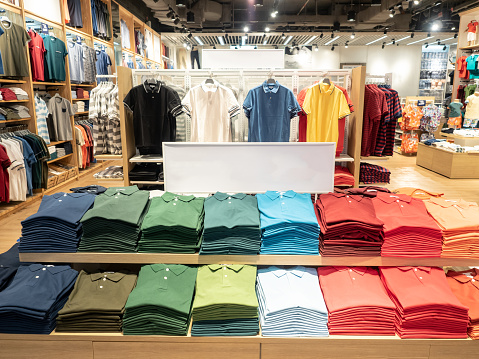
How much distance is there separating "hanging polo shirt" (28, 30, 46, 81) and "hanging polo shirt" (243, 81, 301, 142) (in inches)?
160

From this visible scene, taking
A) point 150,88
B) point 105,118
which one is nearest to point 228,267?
point 150,88

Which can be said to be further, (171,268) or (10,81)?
(10,81)

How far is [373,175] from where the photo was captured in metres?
4.22

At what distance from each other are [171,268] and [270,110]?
2295 mm

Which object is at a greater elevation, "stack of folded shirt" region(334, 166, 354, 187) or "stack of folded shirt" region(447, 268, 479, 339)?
"stack of folded shirt" region(334, 166, 354, 187)

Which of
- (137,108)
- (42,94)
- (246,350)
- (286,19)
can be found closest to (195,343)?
(246,350)

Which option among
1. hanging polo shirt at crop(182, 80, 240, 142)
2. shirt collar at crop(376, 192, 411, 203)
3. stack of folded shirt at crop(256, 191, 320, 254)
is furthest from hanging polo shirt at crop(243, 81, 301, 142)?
stack of folded shirt at crop(256, 191, 320, 254)

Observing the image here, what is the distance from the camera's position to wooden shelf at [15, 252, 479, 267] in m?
2.09

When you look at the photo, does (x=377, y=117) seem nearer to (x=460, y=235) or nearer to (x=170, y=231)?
(x=460, y=235)

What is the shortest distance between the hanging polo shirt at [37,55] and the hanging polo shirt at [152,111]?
318cm

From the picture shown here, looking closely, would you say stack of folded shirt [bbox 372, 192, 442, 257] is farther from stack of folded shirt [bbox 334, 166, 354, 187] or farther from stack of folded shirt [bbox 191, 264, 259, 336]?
stack of folded shirt [bbox 334, 166, 354, 187]

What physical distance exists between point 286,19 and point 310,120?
32.2 feet

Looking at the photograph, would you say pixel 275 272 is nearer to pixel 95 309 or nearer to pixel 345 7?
pixel 95 309

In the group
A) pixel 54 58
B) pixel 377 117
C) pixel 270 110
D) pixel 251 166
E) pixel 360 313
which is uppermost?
pixel 54 58
